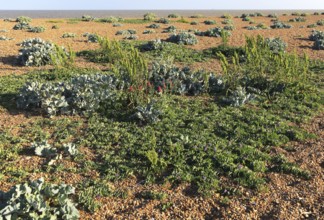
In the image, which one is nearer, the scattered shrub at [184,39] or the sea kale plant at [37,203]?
the sea kale plant at [37,203]

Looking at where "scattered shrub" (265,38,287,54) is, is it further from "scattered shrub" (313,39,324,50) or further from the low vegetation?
the low vegetation

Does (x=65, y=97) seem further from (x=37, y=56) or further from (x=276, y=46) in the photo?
(x=276, y=46)

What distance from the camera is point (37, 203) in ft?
15.5

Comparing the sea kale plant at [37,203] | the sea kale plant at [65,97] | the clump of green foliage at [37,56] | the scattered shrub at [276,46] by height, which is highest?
the scattered shrub at [276,46]

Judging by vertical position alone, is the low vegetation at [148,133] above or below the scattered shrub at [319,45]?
below

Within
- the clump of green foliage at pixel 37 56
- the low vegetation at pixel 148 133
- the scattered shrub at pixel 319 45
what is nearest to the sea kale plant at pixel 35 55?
the clump of green foliage at pixel 37 56

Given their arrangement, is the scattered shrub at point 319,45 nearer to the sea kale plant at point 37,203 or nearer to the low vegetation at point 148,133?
the low vegetation at point 148,133

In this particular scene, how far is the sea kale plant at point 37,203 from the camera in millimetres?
4668

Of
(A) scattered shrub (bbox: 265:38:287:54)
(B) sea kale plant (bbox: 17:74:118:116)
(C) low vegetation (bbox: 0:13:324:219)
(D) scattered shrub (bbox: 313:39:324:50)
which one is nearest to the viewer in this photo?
(C) low vegetation (bbox: 0:13:324:219)

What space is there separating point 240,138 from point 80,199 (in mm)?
4007

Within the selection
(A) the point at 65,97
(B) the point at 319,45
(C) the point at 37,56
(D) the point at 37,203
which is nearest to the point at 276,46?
(B) the point at 319,45

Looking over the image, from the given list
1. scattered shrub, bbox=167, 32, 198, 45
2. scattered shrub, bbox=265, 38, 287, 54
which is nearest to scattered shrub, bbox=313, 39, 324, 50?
scattered shrub, bbox=265, 38, 287, 54

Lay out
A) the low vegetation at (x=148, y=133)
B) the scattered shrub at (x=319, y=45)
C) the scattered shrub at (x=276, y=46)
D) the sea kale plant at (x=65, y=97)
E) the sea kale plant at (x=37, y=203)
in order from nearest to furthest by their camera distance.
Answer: the sea kale plant at (x=37, y=203) → the low vegetation at (x=148, y=133) → the sea kale plant at (x=65, y=97) → the scattered shrub at (x=276, y=46) → the scattered shrub at (x=319, y=45)

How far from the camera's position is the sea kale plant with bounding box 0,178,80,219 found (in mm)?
4668
